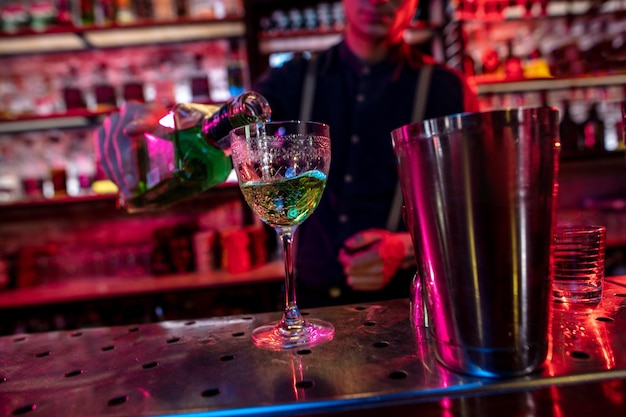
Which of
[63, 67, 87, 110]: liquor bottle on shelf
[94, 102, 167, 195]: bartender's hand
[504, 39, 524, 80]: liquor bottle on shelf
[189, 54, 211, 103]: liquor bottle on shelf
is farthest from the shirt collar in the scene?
[63, 67, 87, 110]: liquor bottle on shelf

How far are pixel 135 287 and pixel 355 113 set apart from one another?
1.34 meters

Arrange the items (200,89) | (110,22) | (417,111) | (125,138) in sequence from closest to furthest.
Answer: (125,138) → (417,111) → (110,22) → (200,89)

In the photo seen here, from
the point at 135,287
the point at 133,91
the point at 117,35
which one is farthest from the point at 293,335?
the point at 117,35

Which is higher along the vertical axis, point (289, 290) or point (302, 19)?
point (302, 19)

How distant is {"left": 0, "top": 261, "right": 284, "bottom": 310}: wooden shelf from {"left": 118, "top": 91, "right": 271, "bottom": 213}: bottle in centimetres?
126

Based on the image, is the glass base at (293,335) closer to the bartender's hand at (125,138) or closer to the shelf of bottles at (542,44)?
the bartender's hand at (125,138)

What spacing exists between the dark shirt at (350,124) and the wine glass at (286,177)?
824 millimetres

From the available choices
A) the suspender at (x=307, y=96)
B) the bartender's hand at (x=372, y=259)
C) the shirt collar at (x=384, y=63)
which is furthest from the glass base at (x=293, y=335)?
the shirt collar at (x=384, y=63)

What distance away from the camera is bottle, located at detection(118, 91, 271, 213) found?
0.69m

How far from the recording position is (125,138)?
2.82 ft

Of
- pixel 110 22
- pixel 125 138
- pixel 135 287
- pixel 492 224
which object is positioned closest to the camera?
pixel 492 224

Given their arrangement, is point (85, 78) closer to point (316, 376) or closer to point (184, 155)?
point (184, 155)

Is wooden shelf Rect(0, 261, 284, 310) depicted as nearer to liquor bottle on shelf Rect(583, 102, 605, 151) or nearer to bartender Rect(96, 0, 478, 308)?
bartender Rect(96, 0, 478, 308)

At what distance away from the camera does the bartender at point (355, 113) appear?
1407mm
